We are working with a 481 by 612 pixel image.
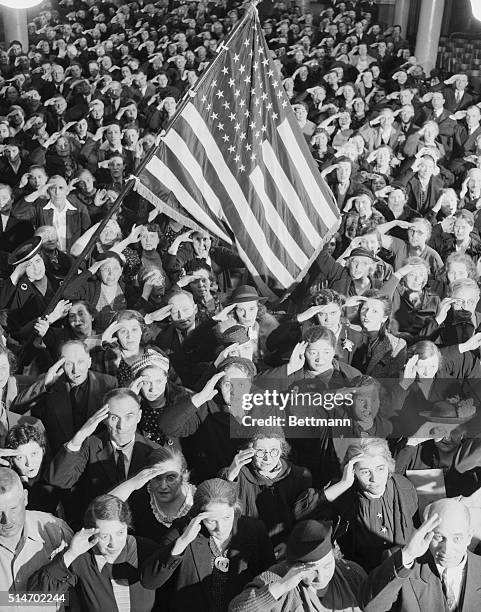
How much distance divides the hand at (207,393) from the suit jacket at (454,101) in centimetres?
868

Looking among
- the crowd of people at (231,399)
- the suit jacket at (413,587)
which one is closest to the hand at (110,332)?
the crowd of people at (231,399)

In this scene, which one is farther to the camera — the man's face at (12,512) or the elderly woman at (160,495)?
the elderly woman at (160,495)

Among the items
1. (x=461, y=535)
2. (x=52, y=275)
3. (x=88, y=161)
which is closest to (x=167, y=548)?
(x=461, y=535)

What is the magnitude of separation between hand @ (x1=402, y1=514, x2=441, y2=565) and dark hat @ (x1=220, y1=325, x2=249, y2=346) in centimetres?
216

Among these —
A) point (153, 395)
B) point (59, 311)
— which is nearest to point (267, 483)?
point (153, 395)

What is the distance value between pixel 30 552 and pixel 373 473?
5.10 feet

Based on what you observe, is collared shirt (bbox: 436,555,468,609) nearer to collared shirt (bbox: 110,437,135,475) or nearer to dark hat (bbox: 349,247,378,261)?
collared shirt (bbox: 110,437,135,475)

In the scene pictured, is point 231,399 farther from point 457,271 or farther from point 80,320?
point 457,271

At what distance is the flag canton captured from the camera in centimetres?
485

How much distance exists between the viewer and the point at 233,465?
3941 mm

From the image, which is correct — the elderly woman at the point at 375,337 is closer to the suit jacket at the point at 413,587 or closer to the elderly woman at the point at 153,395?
the elderly woman at the point at 153,395

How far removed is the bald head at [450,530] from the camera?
3.28 meters

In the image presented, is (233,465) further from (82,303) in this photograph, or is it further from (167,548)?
(82,303)

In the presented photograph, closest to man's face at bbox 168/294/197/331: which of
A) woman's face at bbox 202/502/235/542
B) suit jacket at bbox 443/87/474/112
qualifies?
woman's face at bbox 202/502/235/542
